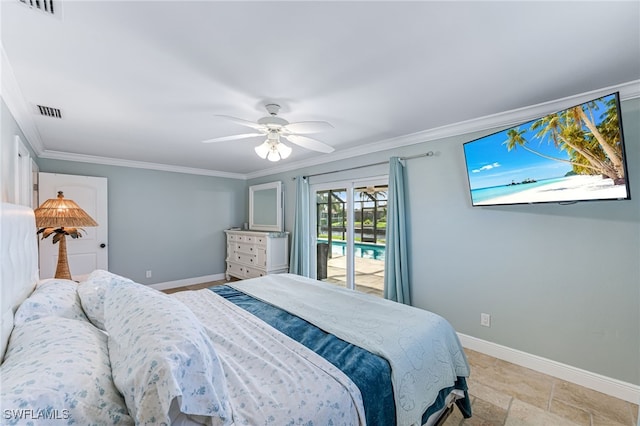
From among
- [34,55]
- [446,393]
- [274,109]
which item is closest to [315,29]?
[274,109]

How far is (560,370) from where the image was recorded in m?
2.33

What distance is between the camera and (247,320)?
1766 millimetres

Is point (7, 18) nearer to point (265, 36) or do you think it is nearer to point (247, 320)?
point (265, 36)

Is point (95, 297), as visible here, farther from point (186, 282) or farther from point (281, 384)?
point (186, 282)

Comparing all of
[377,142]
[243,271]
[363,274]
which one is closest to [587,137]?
[377,142]

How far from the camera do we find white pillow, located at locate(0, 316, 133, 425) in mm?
668

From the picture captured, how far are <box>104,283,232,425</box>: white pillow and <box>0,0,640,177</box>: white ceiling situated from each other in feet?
4.61

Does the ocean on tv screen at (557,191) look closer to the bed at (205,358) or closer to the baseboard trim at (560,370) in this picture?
the bed at (205,358)

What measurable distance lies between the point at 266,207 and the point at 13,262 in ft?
13.9

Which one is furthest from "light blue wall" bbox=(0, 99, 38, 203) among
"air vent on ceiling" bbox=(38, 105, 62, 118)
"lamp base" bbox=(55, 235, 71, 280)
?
"lamp base" bbox=(55, 235, 71, 280)

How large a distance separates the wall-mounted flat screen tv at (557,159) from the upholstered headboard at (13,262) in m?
3.19

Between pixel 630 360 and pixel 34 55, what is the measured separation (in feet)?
15.1

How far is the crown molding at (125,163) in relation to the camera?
3.97m

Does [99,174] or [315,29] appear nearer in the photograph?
[315,29]
